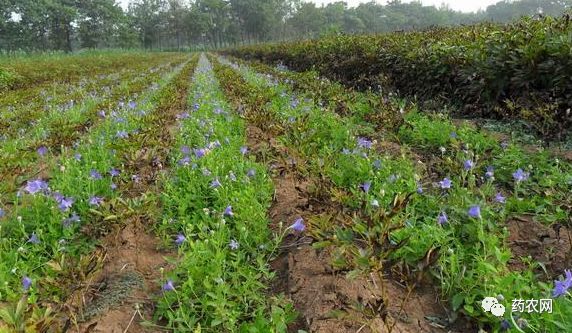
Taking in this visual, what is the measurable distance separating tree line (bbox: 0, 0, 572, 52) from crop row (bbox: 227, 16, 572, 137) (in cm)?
5774

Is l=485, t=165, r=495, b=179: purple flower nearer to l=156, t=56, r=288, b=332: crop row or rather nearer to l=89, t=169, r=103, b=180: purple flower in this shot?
l=156, t=56, r=288, b=332: crop row

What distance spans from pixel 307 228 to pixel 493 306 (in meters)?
1.30

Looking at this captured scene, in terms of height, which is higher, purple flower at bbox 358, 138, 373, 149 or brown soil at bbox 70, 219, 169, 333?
purple flower at bbox 358, 138, 373, 149

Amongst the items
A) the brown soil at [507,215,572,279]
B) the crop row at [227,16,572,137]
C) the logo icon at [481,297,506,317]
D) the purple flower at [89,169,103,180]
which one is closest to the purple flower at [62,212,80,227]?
the purple flower at [89,169,103,180]

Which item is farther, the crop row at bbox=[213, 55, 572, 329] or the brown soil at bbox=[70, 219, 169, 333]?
the brown soil at bbox=[70, 219, 169, 333]

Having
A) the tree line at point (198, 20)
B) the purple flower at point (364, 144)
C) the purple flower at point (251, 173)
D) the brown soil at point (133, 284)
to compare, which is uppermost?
the tree line at point (198, 20)

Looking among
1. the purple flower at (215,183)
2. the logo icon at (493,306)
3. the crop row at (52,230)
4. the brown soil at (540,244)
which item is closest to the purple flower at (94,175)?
the crop row at (52,230)

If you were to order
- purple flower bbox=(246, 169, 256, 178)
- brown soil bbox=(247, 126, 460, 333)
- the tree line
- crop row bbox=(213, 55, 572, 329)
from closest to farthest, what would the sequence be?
1. brown soil bbox=(247, 126, 460, 333)
2. crop row bbox=(213, 55, 572, 329)
3. purple flower bbox=(246, 169, 256, 178)
4. the tree line

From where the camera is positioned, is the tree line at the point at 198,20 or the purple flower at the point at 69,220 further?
the tree line at the point at 198,20

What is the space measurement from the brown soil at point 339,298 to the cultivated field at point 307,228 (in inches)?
0.4

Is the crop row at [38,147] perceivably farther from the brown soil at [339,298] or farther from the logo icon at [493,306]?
the logo icon at [493,306]

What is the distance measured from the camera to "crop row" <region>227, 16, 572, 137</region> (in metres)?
4.88

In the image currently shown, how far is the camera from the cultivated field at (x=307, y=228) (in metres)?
2.20

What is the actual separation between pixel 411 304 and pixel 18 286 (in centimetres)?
227
